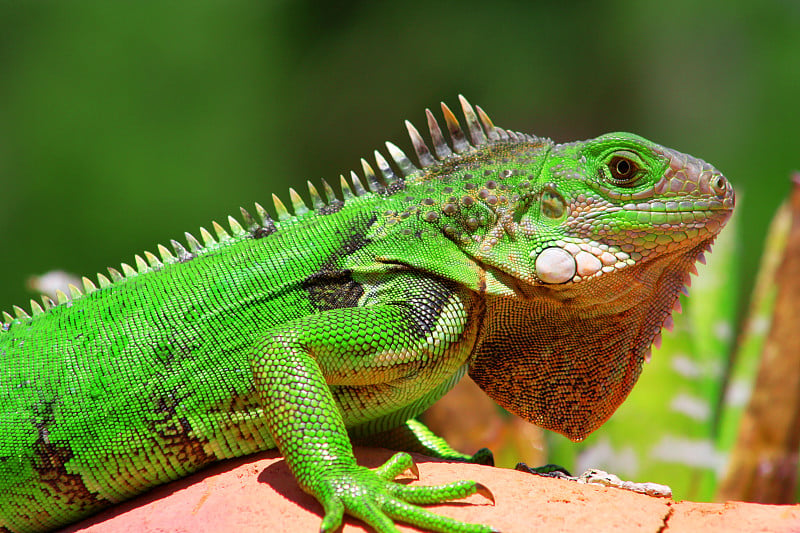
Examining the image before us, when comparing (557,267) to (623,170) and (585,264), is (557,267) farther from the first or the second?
(623,170)

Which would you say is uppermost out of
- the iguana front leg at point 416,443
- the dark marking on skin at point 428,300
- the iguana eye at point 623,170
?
the iguana eye at point 623,170

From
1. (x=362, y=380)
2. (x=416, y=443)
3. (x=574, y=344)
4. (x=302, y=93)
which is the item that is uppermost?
(x=302, y=93)

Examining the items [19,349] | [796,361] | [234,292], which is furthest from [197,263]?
[796,361]

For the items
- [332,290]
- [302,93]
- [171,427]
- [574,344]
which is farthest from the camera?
[302,93]

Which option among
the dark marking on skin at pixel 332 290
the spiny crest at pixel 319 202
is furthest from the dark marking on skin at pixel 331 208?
the dark marking on skin at pixel 332 290

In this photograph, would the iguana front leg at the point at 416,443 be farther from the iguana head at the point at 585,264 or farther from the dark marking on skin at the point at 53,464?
the dark marking on skin at the point at 53,464

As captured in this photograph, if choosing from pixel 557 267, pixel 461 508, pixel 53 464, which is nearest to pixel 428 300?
pixel 557 267
